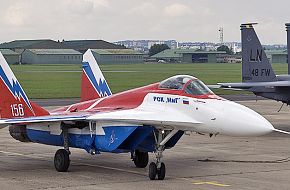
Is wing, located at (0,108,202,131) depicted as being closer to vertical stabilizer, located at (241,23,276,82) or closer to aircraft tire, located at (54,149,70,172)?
aircraft tire, located at (54,149,70,172)

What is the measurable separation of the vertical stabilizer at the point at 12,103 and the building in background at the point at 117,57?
154 metres

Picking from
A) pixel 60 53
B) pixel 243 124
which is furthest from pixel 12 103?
pixel 60 53

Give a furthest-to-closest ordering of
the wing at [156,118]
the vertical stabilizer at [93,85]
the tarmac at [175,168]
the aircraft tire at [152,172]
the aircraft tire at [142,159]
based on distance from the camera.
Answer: the vertical stabilizer at [93,85], the aircraft tire at [142,159], the aircraft tire at [152,172], the wing at [156,118], the tarmac at [175,168]

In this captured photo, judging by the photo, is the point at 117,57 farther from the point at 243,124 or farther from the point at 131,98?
the point at 243,124

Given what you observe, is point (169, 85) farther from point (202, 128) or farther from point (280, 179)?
point (280, 179)

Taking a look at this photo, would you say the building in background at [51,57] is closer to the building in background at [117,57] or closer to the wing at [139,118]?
the building in background at [117,57]

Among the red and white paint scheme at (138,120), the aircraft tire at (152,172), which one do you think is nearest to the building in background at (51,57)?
the red and white paint scheme at (138,120)

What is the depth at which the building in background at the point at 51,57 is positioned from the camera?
17100 centimetres

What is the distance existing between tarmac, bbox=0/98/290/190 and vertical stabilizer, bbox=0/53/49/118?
1264 mm

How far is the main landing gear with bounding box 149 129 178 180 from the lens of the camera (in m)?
15.5

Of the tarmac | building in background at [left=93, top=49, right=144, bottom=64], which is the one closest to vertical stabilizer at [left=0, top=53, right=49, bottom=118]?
the tarmac

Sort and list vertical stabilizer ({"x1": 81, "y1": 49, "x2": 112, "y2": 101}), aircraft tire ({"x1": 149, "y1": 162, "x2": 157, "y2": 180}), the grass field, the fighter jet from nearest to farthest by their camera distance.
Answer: aircraft tire ({"x1": 149, "y1": 162, "x2": 157, "y2": 180}) → vertical stabilizer ({"x1": 81, "y1": 49, "x2": 112, "y2": 101}) → the fighter jet → the grass field

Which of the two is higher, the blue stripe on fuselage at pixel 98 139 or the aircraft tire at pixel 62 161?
the blue stripe on fuselage at pixel 98 139

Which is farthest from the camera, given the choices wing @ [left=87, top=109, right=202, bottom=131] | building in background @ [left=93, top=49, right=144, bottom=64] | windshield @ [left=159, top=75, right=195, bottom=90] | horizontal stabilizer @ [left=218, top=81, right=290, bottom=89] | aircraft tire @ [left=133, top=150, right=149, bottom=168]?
building in background @ [left=93, top=49, right=144, bottom=64]
